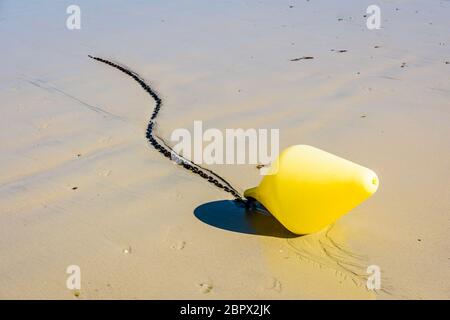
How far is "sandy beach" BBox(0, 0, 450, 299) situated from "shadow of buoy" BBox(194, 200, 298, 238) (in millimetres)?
12

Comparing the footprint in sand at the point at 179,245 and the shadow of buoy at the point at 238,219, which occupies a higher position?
the shadow of buoy at the point at 238,219

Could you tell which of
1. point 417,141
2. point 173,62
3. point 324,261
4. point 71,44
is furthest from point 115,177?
point 71,44

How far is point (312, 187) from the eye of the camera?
263 centimetres

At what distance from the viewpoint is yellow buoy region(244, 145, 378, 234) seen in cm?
257

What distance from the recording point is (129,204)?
3.37 meters

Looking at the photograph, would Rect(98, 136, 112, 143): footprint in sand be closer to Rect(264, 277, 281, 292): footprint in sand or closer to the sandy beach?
the sandy beach

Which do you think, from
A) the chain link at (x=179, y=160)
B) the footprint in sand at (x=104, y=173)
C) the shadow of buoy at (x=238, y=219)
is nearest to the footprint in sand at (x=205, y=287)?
the shadow of buoy at (x=238, y=219)

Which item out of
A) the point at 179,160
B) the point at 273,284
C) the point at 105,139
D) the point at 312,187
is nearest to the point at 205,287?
the point at 273,284

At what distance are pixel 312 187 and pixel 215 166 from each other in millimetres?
1339

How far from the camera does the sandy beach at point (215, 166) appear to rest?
8.90 feet

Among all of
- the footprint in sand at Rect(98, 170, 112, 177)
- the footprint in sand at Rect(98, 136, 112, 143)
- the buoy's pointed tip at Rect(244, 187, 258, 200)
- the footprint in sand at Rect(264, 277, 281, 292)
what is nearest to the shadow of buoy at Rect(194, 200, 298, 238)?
the buoy's pointed tip at Rect(244, 187, 258, 200)

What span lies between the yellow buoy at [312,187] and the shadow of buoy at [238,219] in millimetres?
159

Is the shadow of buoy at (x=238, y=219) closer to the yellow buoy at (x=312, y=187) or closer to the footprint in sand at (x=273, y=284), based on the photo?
the yellow buoy at (x=312, y=187)
